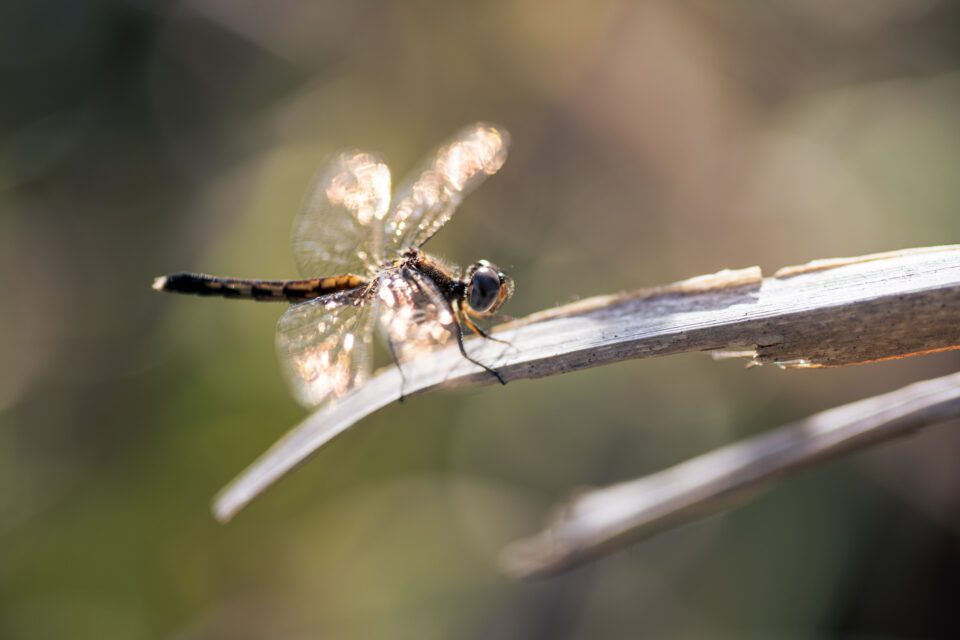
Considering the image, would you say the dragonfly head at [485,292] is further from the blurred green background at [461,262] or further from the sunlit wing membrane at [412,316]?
the blurred green background at [461,262]

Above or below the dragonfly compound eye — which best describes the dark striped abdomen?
above

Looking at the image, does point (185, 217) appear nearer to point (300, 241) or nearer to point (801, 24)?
point (300, 241)

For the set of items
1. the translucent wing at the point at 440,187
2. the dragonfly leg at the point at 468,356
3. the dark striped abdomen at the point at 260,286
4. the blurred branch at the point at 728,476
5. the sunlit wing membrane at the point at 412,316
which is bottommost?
the blurred branch at the point at 728,476

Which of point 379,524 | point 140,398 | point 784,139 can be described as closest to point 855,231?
→ point 784,139

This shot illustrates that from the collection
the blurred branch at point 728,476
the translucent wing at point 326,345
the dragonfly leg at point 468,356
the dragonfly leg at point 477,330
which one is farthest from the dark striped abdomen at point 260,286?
the blurred branch at point 728,476

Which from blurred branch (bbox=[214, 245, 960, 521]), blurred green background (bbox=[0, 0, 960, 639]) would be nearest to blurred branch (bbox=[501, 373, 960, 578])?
blurred branch (bbox=[214, 245, 960, 521])

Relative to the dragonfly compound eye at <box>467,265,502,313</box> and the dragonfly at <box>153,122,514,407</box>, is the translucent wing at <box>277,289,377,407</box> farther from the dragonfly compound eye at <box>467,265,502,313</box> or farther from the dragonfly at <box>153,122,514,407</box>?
the dragonfly compound eye at <box>467,265,502,313</box>

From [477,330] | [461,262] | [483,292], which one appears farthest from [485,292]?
[461,262]

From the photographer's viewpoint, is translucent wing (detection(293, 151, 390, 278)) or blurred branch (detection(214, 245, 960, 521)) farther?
translucent wing (detection(293, 151, 390, 278))
